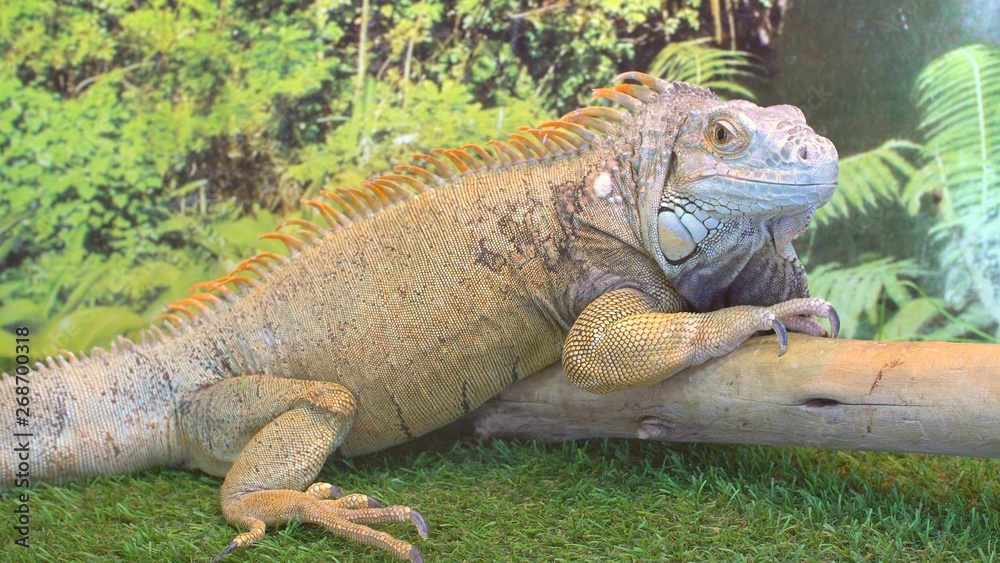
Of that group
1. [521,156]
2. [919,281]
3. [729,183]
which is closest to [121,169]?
[521,156]

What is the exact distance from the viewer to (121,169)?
5598 mm

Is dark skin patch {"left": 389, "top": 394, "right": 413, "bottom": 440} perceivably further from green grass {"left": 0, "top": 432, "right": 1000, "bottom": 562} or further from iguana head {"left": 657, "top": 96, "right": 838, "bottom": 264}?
iguana head {"left": 657, "top": 96, "right": 838, "bottom": 264}

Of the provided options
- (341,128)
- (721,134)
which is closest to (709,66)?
(721,134)

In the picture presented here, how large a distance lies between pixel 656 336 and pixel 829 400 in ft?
2.31

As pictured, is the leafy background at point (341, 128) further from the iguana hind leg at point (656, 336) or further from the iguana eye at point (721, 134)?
the iguana eye at point (721, 134)

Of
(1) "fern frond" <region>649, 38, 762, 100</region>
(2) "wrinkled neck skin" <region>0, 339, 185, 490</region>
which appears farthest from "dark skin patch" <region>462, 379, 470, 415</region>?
(1) "fern frond" <region>649, 38, 762, 100</region>

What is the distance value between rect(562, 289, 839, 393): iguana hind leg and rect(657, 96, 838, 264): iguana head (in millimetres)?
339

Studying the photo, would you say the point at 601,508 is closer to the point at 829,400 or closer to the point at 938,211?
the point at 829,400

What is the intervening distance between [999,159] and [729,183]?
114 inches

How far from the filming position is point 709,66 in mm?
5047

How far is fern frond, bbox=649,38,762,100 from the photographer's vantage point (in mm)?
5035

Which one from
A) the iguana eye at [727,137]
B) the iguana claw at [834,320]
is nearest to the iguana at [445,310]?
the iguana eye at [727,137]

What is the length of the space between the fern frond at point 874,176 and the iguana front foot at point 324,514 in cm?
365

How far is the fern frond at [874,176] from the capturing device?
500 cm
